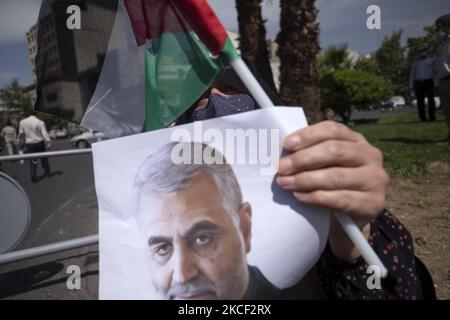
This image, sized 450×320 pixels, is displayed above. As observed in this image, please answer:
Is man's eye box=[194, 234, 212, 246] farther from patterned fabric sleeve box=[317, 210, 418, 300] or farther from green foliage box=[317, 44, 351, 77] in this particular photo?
green foliage box=[317, 44, 351, 77]

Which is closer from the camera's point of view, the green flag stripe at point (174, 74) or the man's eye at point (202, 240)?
the man's eye at point (202, 240)

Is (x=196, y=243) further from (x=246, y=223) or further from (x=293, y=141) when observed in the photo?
(x=293, y=141)

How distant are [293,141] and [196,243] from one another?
331 millimetres

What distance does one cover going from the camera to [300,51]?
551cm

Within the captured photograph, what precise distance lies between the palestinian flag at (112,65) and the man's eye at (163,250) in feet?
1.34

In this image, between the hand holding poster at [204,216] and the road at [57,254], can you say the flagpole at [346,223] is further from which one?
the road at [57,254]

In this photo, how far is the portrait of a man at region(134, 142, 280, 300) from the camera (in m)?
0.83

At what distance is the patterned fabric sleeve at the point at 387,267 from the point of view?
0.88 m

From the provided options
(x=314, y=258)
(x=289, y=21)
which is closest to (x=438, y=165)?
(x=289, y=21)

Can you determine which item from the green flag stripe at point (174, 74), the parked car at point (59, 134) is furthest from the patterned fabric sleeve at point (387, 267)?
the parked car at point (59, 134)

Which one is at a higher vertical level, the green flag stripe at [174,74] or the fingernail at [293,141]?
the green flag stripe at [174,74]

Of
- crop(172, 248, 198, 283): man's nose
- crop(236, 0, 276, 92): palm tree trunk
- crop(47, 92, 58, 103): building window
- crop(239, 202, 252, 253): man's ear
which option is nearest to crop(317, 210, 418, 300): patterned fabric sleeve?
crop(239, 202, 252, 253): man's ear
